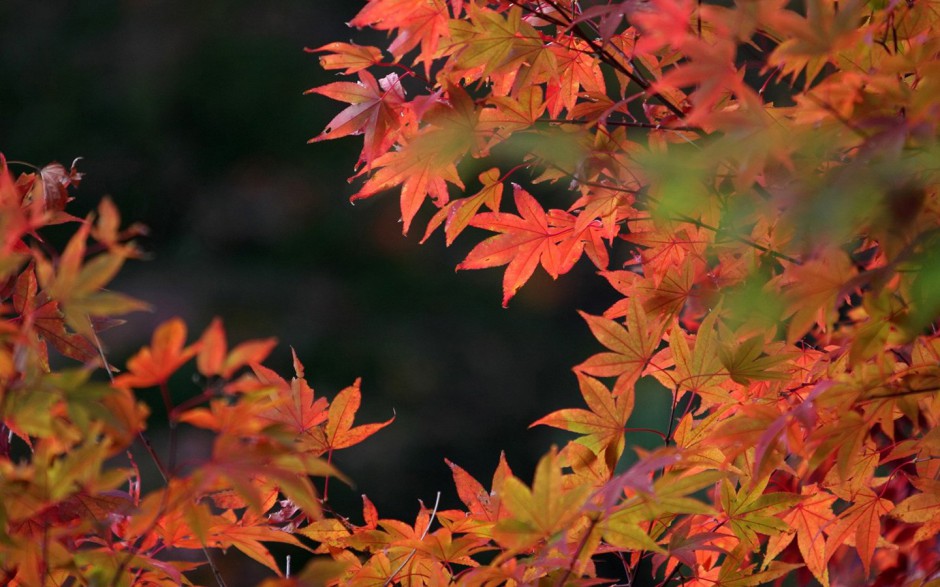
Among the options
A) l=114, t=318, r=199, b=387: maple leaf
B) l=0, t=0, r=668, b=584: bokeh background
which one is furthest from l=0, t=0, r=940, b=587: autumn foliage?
l=0, t=0, r=668, b=584: bokeh background

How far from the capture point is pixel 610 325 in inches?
32.9


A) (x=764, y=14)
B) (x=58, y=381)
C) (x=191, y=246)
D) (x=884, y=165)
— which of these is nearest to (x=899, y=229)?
(x=884, y=165)

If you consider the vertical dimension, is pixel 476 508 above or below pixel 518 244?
below

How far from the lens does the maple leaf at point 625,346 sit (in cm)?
83

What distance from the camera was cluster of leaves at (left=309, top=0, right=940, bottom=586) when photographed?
54 centimetres

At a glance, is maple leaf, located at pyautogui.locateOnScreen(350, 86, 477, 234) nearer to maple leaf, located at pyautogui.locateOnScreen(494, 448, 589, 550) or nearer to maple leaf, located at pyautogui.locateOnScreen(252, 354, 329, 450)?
maple leaf, located at pyautogui.locateOnScreen(252, 354, 329, 450)

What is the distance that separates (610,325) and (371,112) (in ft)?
1.03

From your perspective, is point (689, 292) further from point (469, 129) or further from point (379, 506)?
point (379, 506)

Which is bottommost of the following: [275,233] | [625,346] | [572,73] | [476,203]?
[275,233]

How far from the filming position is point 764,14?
1.76 feet

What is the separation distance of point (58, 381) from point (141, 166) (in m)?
4.26

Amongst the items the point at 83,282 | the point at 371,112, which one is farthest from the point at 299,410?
the point at 83,282

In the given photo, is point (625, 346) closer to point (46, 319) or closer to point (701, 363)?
point (701, 363)

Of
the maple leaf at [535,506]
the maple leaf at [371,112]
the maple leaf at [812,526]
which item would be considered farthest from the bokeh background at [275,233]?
the maple leaf at [535,506]
